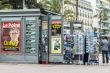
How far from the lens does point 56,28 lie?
83.6ft

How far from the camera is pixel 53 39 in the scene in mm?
25594

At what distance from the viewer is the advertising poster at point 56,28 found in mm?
25344

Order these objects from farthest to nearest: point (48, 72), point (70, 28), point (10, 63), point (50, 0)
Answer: point (50, 0) < point (70, 28) < point (10, 63) < point (48, 72)

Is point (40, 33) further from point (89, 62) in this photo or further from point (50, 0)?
point (50, 0)

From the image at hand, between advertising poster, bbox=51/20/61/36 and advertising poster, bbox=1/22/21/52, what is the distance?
190cm

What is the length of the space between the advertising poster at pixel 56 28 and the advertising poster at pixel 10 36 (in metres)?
1.90

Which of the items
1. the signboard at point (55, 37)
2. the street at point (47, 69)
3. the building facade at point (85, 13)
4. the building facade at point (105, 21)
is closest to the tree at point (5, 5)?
the signboard at point (55, 37)

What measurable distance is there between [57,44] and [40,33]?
1127 mm

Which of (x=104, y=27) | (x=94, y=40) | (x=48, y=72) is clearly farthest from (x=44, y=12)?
(x=104, y=27)

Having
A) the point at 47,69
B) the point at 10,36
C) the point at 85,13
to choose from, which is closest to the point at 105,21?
the point at 85,13

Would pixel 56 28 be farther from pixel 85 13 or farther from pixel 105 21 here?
pixel 105 21

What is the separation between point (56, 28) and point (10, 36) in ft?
8.71

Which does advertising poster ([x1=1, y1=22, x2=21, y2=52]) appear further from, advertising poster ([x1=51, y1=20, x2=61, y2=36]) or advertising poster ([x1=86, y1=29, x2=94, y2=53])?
advertising poster ([x1=86, y1=29, x2=94, y2=53])

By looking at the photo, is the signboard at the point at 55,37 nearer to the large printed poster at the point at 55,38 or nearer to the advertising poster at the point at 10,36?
the large printed poster at the point at 55,38
